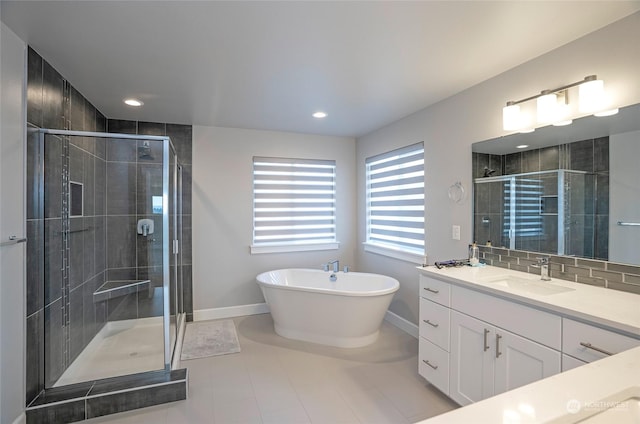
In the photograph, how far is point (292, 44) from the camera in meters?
1.99

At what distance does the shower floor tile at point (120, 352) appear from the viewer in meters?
2.45

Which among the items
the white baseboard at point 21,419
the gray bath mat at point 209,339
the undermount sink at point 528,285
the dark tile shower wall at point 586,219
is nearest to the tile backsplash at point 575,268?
the dark tile shower wall at point 586,219

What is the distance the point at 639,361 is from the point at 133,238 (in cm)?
347

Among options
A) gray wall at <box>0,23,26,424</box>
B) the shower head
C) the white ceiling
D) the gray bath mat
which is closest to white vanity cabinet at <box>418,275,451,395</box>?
the white ceiling

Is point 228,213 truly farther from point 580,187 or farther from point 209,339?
point 580,187

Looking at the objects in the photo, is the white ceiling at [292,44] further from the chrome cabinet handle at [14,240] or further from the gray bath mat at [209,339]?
the gray bath mat at [209,339]

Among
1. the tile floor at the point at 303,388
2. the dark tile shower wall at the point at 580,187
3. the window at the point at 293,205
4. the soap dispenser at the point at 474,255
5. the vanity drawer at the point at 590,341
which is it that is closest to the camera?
the vanity drawer at the point at 590,341

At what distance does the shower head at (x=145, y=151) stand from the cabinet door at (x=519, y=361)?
9.61 feet

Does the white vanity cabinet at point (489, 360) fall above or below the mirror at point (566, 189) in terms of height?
below

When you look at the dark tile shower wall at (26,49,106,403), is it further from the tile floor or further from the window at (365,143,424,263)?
the window at (365,143,424,263)

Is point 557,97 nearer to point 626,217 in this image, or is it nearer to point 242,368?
point 626,217

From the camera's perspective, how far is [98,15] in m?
1.70

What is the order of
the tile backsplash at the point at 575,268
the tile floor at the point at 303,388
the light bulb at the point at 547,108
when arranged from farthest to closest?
the tile floor at the point at 303,388 < the light bulb at the point at 547,108 < the tile backsplash at the point at 575,268

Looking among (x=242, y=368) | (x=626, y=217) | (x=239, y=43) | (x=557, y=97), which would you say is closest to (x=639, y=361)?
(x=626, y=217)
